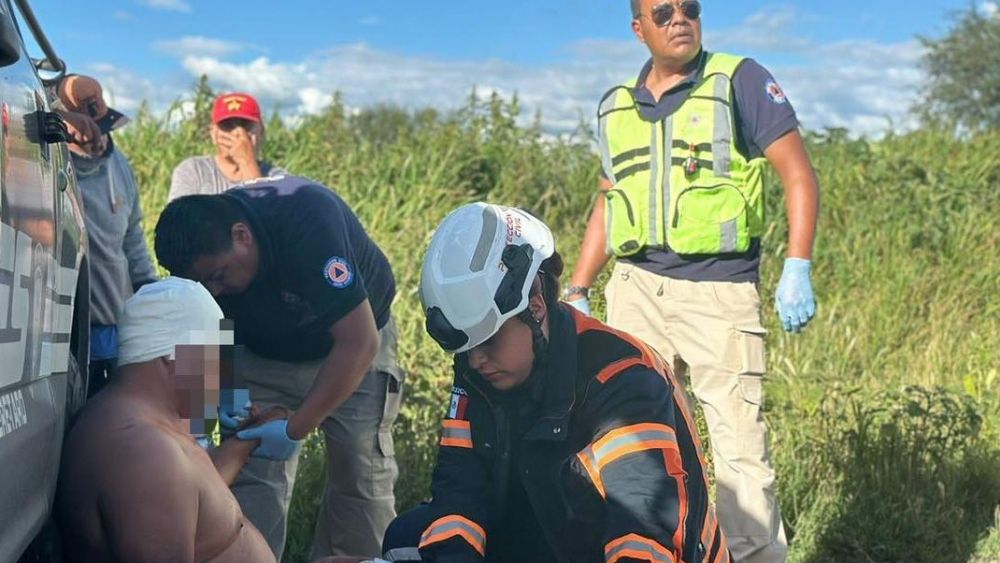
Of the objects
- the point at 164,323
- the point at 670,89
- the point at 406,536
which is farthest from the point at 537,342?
the point at 670,89

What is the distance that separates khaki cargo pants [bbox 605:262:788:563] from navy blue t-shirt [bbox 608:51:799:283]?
48mm

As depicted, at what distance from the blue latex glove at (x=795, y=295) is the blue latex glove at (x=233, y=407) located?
203cm

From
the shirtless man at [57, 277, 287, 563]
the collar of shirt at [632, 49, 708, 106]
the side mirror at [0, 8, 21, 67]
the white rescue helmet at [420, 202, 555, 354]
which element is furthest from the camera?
the collar of shirt at [632, 49, 708, 106]

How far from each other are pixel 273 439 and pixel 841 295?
745cm

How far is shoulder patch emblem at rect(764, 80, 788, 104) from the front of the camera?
4398 mm

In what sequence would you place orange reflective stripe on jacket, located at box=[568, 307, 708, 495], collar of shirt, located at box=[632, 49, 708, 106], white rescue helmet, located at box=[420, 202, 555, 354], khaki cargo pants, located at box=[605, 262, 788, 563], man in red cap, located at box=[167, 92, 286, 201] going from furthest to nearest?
1. man in red cap, located at box=[167, 92, 286, 201]
2. collar of shirt, located at box=[632, 49, 708, 106]
3. khaki cargo pants, located at box=[605, 262, 788, 563]
4. orange reflective stripe on jacket, located at box=[568, 307, 708, 495]
5. white rescue helmet, located at box=[420, 202, 555, 354]

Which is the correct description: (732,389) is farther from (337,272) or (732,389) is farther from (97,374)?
(97,374)

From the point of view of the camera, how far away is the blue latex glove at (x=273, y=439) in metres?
3.74

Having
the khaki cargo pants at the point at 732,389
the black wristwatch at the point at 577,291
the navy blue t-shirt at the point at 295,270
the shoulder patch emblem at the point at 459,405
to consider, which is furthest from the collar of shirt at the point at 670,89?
the shoulder patch emblem at the point at 459,405

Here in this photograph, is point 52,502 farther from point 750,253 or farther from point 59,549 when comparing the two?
point 750,253

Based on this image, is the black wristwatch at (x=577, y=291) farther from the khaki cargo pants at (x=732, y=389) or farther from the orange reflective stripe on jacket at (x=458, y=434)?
the orange reflective stripe on jacket at (x=458, y=434)

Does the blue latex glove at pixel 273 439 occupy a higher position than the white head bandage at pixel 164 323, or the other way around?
the white head bandage at pixel 164 323

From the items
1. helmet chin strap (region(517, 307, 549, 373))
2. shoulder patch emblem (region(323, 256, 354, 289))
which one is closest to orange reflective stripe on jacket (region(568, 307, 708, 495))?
helmet chin strap (region(517, 307, 549, 373))

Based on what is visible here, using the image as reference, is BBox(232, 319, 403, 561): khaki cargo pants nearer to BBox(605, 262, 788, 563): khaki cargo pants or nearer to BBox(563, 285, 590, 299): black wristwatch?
BBox(563, 285, 590, 299): black wristwatch
